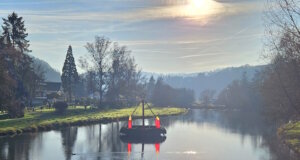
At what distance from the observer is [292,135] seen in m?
52.6

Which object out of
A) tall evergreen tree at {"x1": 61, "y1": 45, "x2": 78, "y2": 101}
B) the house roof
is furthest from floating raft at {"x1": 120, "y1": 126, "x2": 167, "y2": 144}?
the house roof

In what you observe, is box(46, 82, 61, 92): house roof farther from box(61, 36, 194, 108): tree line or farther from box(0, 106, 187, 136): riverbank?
box(0, 106, 187, 136): riverbank

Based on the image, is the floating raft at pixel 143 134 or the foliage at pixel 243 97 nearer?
the floating raft at pixel 143 134

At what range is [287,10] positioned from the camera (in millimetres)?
28578

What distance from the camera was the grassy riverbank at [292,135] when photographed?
1812 inches

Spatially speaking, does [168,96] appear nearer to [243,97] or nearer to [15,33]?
[243,97]

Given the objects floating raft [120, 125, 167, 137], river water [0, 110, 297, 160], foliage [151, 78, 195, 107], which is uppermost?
foliage [151, 78, 195, 107]

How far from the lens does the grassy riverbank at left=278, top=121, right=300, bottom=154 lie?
151ft

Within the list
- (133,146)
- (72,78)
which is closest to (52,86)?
(72,78)

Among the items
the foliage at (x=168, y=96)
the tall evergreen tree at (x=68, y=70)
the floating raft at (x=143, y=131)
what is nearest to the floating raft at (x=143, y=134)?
the floating raft at (x=143, y=131)

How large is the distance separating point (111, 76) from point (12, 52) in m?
48.3

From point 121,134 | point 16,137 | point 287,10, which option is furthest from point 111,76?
point 287,10

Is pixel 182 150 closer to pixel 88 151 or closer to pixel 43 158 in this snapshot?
pixel 88 151

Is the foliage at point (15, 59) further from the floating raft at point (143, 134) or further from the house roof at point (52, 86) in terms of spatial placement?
the house roof at point (52, 86)
